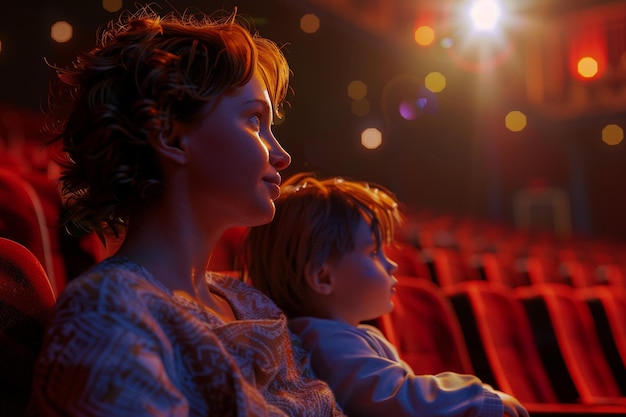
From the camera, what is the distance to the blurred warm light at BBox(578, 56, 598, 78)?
12.3 feet

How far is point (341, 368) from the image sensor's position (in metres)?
0.33

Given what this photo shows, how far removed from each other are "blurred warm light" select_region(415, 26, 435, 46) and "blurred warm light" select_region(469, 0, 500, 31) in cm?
22

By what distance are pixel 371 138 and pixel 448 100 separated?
1.90ft

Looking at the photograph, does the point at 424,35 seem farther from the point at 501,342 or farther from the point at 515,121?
the point at 501,342

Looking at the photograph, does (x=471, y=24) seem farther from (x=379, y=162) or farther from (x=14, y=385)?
(x=14, y=385)

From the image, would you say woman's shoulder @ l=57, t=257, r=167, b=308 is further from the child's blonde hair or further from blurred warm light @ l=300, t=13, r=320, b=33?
blurred warm light @ l=300, t=13, r=320, b=33

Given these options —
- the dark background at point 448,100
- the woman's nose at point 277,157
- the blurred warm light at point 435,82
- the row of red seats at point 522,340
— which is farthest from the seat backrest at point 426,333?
the blurred warm light at point 435,82

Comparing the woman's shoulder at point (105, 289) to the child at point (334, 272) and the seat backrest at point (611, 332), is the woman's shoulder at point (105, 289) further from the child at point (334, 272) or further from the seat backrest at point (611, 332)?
the seat backrest at point (611, 332)

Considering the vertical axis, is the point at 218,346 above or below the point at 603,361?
above

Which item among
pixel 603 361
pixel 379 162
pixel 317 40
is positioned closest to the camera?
pixel 603 361

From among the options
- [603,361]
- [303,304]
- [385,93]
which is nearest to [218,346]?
[303,304]

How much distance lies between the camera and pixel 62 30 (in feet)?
7.23

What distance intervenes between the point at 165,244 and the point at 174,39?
7 cm

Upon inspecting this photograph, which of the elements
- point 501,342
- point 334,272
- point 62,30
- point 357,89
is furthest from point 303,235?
A: point 357,89
